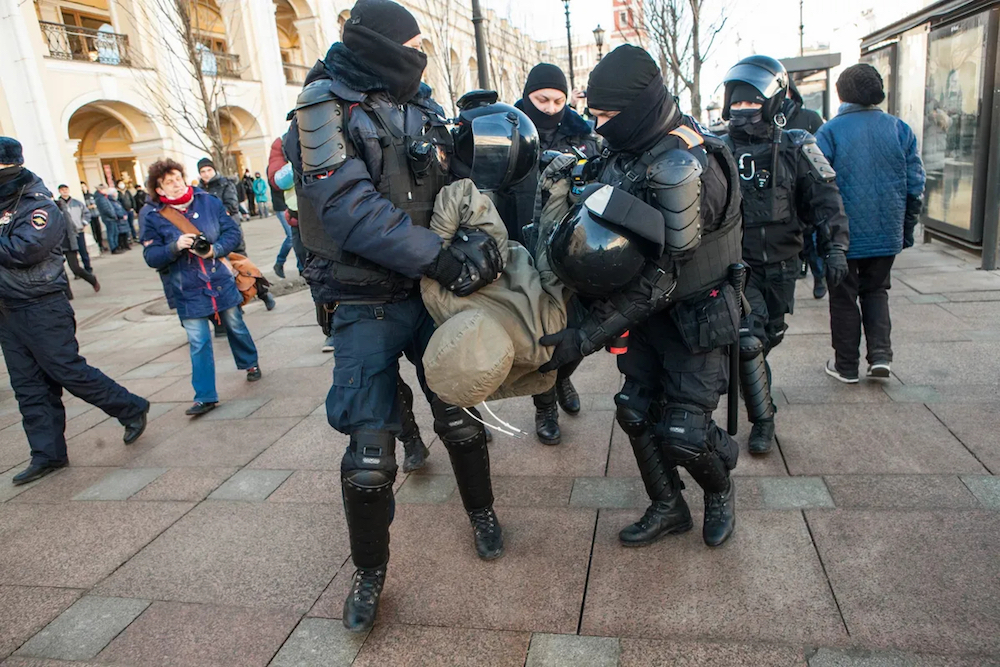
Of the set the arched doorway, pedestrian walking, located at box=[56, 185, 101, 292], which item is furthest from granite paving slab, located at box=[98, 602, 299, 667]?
the arched doorway

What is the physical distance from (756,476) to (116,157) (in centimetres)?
2764

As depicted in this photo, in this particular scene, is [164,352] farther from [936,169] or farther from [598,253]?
[936,169]

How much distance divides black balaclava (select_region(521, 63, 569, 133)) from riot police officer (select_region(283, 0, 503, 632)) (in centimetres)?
143

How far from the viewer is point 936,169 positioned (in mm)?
8086

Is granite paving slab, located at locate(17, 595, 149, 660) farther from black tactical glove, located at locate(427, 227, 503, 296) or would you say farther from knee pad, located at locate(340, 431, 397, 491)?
black tactical glove, located at locate(427, 227, 503, 296)

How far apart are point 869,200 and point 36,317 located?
5007 millimetres

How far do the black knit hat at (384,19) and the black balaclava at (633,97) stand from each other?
69cm

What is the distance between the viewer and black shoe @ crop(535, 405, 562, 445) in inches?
154

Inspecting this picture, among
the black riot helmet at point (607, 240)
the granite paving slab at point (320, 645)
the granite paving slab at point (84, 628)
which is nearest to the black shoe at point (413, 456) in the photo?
the granite paving slab at point (320, 645)

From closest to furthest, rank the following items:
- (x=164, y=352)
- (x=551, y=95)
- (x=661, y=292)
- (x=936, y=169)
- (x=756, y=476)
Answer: (x=661, y=292) < (x=756, y=476) < (x=551, y=95) < (x=164, y=352) < (x=936, y=169)

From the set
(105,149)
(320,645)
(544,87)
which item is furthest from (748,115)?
(105,149)

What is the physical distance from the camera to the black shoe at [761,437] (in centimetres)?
349

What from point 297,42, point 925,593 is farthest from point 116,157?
point 925,593

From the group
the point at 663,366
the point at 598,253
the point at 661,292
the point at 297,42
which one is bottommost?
the point at 663,366
